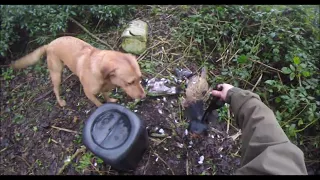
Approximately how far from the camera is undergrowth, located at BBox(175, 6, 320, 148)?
3.63 m

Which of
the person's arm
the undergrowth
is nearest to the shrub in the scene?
the undergrowth

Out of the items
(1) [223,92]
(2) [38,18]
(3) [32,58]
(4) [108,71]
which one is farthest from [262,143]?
(2) [38,18]

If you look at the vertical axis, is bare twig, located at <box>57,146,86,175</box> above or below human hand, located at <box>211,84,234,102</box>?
below

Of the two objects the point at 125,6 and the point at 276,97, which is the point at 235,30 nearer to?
the point at 276,97

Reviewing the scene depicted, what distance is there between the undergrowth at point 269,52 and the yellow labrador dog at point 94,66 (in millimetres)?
1364

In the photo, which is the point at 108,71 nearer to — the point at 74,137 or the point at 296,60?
the point at 74,137

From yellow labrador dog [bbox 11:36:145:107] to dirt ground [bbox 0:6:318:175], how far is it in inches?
12.4

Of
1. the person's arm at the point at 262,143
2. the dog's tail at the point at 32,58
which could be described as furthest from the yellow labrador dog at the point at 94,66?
the person's arm at the point at 262,143

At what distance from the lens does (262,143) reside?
2.15 meters

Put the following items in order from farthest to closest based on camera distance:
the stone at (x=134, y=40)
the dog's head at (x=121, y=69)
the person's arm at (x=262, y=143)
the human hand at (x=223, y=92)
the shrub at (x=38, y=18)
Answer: the stone at (x=134, y=40), the shrub at (x=38, y=18), the dog's head at (x=121, y=69), the human hand at (x=223, y=92), the person's arm at (x=262, y=143)

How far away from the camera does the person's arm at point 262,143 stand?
188 cm

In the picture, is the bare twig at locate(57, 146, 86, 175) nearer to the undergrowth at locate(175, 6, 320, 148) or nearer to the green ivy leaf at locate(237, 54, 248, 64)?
the undergrowth at locate(175, 6, 320, 148)

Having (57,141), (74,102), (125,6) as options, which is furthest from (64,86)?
(125,6)

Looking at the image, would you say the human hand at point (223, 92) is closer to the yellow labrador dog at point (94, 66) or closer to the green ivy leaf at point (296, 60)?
the yellow labrador dog at point (94, 66)
